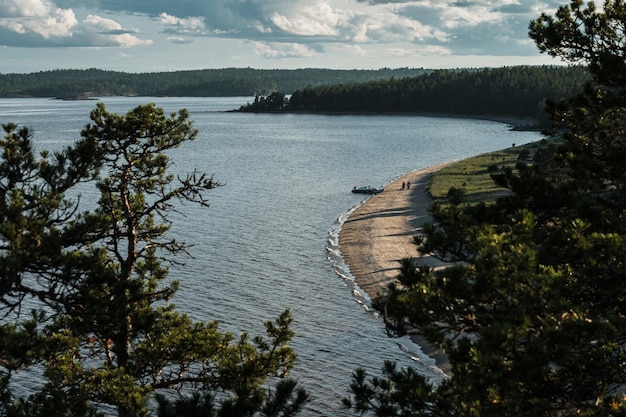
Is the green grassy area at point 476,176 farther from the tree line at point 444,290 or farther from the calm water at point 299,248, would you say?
the tree line at point 444,290

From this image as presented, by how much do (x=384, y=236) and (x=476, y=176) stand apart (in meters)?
28.3

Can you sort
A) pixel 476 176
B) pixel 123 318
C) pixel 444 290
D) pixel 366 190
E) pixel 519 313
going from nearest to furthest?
pixel 519 313 < pixel 444 290 < pixel 123 318 < pixel 366 190 < pixel 476 176

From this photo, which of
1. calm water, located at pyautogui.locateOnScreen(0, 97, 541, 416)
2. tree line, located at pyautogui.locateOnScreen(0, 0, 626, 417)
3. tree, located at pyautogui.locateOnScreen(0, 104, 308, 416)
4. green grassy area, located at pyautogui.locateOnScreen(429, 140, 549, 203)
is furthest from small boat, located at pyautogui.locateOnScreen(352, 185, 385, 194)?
tree, located at pyautogui.locateOnScreen(0, 104, 308, 416)

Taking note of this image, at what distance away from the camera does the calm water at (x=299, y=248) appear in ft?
106

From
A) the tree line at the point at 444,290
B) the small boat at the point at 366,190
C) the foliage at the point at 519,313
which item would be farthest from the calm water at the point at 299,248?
the foliage at the point at 519,313

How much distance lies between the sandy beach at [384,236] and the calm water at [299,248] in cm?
85

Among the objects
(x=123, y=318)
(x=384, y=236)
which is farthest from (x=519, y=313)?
(x=384, y=236)

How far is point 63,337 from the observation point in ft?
55.1

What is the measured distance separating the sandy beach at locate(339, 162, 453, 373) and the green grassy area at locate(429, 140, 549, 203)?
1992 mm

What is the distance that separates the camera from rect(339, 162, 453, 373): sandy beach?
43.5 m

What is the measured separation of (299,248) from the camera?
173 ft

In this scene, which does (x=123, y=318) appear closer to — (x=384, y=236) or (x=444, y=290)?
(x=444, y=290)

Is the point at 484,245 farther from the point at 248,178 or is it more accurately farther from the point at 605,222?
the point at 248,178

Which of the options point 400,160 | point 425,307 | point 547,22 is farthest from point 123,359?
point 400,160
